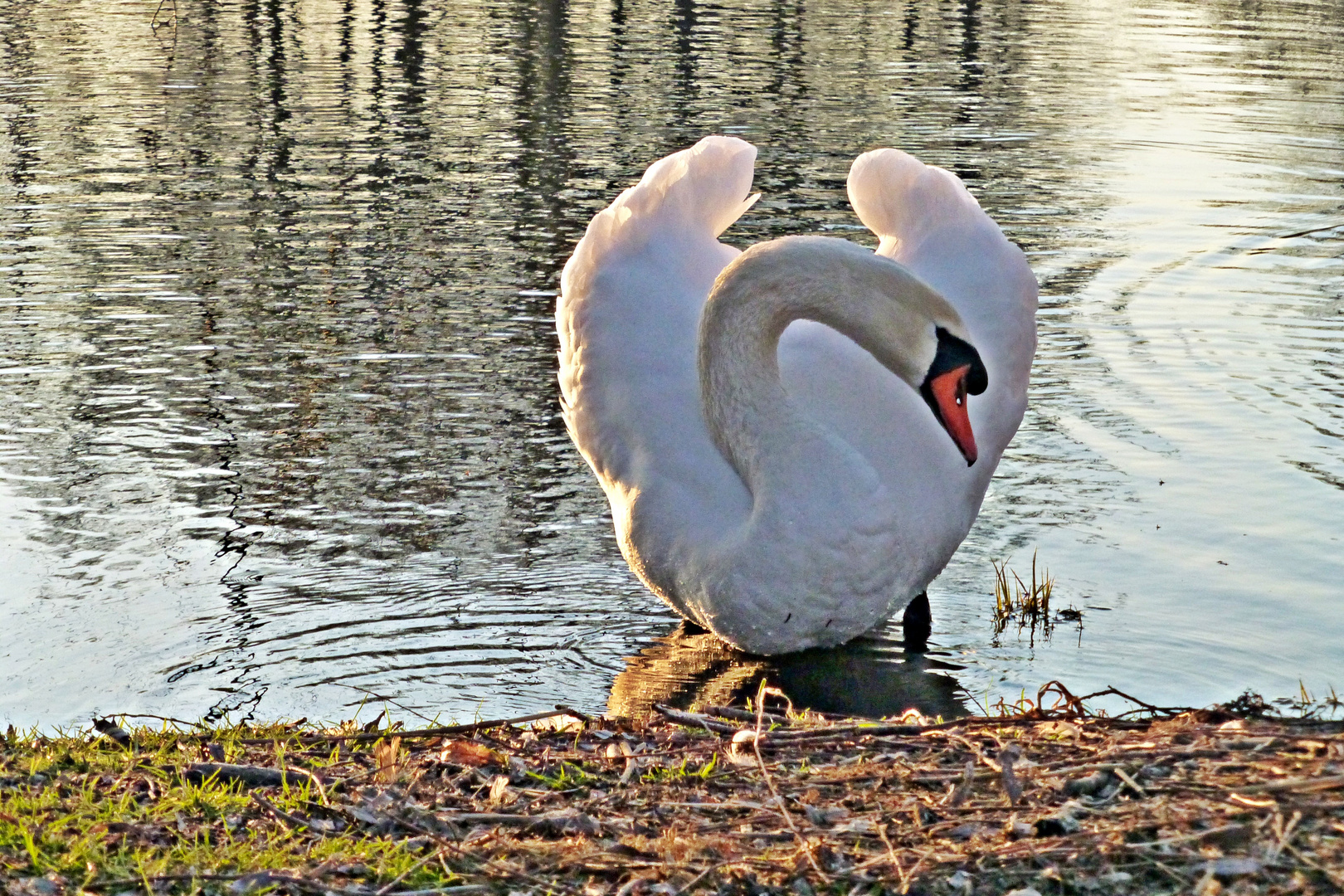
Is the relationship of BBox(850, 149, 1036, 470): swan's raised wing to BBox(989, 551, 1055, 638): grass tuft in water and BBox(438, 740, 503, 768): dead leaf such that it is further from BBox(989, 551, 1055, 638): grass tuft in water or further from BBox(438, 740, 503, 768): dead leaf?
BBox(438, 740, 503, 768): dead leaf

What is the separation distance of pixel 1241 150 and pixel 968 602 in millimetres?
12002

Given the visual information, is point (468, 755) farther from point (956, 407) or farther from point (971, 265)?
point (971, 265)

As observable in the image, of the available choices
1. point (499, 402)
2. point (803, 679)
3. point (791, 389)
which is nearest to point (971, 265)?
point (791, 389)

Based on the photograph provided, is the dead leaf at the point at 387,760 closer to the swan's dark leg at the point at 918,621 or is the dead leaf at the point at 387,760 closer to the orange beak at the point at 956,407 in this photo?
the orange beak at the point at 956,407

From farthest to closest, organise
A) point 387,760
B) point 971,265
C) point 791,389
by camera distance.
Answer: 1. point 971,265
2. point 791,389
3. point 387,760

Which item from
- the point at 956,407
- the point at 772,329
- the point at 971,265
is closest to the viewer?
the point at 956,407

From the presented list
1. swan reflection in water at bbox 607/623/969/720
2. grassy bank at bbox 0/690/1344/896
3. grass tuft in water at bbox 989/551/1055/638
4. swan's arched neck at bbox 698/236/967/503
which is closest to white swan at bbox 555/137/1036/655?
swan's arched neck at bbox 698/236/967/503

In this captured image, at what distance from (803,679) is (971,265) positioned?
1.79 m

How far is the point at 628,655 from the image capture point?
6.22 meters

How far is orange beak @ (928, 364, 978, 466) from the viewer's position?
5.22 m

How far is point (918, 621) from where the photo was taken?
252 inches

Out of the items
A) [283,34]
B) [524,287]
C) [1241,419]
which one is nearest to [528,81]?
[283,34]

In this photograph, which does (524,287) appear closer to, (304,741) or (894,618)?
(894,618)

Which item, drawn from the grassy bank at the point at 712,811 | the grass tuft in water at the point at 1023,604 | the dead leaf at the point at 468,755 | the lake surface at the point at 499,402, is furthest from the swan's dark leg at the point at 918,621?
the dead leaf at the point at 468,755
